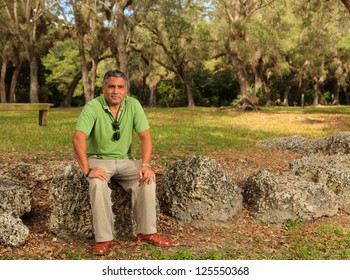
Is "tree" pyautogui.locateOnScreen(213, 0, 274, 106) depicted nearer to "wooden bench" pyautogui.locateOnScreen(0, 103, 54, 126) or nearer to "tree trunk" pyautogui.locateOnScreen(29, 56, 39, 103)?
"tree trunk" pyautogui.locateOnScreen(29, 56, 39, 103)

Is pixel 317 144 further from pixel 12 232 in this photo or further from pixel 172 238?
pixel 12 232

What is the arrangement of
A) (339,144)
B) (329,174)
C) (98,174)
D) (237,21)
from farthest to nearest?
(237,21) → (339,144) → (329,174) → (98,174)

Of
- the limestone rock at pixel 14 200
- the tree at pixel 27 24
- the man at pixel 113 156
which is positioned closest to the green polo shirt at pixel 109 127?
the man at pixel 113 156

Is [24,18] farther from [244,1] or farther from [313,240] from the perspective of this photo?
[313,240]

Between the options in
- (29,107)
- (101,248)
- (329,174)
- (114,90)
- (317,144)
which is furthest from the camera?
(29,107)

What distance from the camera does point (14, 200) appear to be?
5645 millimetres

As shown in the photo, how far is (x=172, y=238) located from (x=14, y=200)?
81.6 inches

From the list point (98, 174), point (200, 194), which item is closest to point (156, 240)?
point (98, 174)

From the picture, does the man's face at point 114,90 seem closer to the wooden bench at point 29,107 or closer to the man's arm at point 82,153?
the man's arm at point 82,153

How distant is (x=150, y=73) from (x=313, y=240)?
42.8 meters

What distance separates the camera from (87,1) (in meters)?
27.5

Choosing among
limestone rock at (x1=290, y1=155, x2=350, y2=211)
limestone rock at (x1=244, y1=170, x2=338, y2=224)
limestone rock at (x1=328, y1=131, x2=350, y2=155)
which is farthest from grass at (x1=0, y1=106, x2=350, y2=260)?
limestone rock at (x1=328, y1=131, x2=350, y2=155)

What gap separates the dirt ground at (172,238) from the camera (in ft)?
16.1

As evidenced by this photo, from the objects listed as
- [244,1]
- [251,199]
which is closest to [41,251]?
[251,199]
